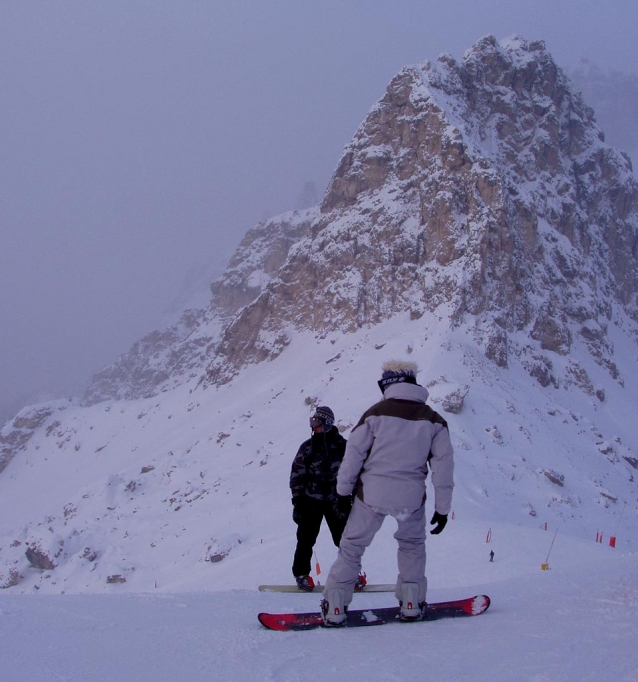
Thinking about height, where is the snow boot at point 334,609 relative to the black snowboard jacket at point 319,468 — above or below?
below

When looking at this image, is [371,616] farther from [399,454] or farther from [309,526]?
[309,526]

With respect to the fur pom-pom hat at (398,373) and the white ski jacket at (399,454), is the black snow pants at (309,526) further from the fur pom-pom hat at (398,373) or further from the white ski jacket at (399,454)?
A: the fur pom-pom hat at (398,373)

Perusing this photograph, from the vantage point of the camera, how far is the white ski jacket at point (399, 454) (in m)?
3.81

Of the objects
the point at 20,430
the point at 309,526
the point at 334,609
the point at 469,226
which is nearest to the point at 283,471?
the point at 309,526

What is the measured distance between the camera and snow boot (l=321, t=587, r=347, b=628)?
379cm

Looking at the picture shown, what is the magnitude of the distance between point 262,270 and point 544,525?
252ft

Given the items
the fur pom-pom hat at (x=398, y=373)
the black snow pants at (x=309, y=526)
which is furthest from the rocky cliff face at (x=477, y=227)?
the fur pom-pom hat at (x=398, y=373)

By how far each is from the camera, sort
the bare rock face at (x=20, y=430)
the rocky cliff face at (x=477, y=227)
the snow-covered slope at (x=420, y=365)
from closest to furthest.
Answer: the snow-covered slope at (x=420, y=365) → the rocky cliff face at (x=477, y=227) → the bare rock face at (x=20, y=430)

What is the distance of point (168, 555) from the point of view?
20156mm

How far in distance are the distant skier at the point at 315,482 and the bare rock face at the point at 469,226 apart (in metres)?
26.0

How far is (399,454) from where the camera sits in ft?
12.5

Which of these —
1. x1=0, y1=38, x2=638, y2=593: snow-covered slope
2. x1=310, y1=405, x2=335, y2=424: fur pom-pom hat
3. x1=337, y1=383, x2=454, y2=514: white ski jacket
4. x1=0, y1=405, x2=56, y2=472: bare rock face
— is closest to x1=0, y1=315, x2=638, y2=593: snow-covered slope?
x1=0, y1=38, x2=638, y2=593: snow-covered slope

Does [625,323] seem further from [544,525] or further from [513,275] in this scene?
[544,525]

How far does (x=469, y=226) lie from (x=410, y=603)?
34.1 m
